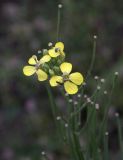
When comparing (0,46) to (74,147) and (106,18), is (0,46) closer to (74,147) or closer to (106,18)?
(106,18)

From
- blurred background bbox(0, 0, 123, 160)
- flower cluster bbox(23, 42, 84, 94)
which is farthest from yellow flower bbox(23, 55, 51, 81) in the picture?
blurred background bbox(0, 0, 123, 160)

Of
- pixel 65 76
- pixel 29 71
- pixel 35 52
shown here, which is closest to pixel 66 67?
pixel 65 76

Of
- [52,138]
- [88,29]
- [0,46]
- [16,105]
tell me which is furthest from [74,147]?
[0,46]

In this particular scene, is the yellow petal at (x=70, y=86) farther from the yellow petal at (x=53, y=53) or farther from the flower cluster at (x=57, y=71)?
the yellow petal at (x=53, y=53)

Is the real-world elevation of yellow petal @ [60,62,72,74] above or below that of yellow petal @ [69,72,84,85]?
above

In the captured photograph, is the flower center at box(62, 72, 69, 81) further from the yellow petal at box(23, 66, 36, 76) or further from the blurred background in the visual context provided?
the blurred background

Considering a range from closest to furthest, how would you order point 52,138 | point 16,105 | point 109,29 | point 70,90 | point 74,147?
1. point 70,90
2. point 74,147
3. point 52,138
4. point 16,105
5. point 109,29

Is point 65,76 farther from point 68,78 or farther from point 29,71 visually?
point 29,71
